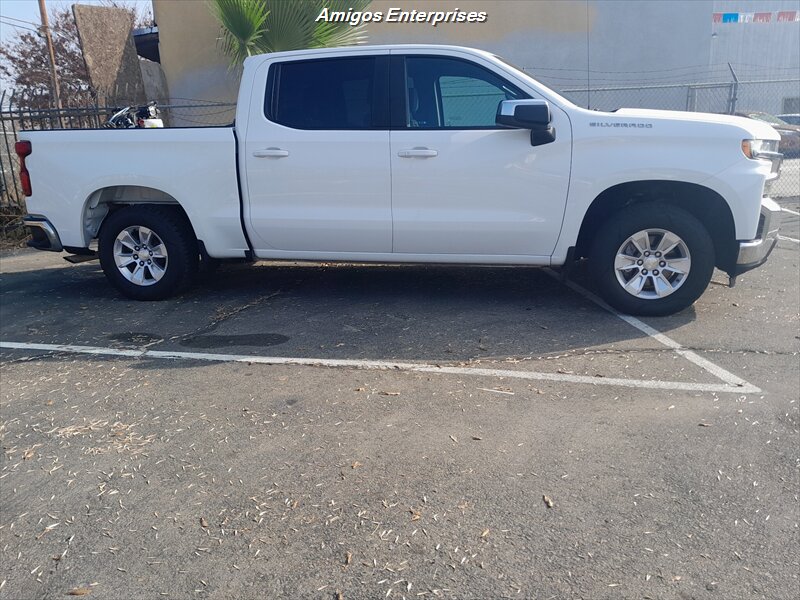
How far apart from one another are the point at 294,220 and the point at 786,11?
30907 millimetres

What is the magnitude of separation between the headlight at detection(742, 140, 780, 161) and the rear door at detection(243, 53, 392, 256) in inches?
109

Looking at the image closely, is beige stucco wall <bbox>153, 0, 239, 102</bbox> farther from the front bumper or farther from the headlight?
the front bumper

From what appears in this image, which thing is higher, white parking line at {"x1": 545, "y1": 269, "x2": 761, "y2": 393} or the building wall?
the building wall

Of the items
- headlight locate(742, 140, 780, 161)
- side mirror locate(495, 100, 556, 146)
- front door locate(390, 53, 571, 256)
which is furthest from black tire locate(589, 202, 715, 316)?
side mirror locate(495, 100, 556, 146)

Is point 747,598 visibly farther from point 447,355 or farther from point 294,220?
point 294,220

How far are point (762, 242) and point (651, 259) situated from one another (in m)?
0.84

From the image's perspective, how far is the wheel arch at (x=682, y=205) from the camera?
17.9 ft

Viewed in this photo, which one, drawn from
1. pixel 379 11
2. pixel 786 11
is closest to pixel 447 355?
pixel 379 11

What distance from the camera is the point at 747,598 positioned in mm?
2562

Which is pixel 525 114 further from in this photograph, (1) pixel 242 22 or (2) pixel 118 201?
(1) pixel 242 22

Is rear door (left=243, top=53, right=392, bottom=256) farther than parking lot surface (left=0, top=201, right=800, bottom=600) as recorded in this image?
Yes

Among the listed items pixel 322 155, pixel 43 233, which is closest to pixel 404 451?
pixel 322 155

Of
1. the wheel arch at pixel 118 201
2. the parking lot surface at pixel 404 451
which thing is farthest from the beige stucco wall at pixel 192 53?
the parking lot surface at pixel 404 451

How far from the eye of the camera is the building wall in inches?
578
